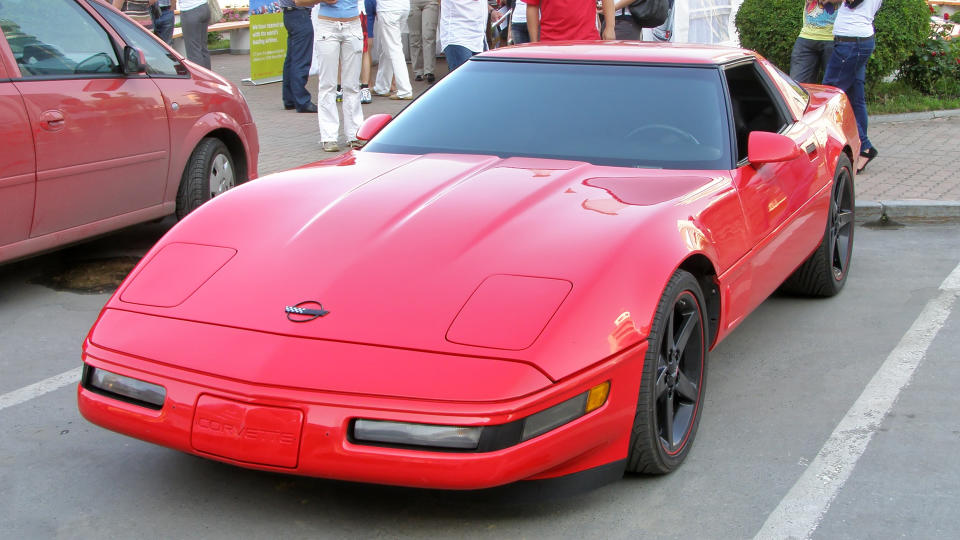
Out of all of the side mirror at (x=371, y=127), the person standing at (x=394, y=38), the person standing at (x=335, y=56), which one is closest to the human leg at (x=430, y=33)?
the person standing at (x=394, y=38)

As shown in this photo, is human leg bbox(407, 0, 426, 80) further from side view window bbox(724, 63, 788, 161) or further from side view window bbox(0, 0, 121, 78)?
side view window bbox(724, 63, 788, 161)

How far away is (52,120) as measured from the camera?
5605 mm

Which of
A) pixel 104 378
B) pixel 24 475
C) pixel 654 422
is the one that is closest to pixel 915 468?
pixel 654 422

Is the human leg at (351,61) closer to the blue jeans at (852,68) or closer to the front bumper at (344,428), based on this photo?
the blue jeans at (852,68)

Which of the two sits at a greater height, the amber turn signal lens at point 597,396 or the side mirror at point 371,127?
the side mirror at point 371,127

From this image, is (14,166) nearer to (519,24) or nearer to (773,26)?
(519,24)

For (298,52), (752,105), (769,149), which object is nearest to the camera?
(769,149)

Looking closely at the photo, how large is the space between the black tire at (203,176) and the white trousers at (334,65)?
2905mm

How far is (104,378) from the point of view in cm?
332

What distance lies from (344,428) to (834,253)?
145 inches

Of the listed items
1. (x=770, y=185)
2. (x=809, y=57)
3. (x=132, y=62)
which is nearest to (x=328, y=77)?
(x=132, y=62)

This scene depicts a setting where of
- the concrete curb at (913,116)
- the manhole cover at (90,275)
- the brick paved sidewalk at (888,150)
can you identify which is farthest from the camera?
the concrete curb at (913,116)

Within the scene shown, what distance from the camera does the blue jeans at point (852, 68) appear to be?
28.2ft

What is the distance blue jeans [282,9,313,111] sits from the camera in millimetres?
12102
